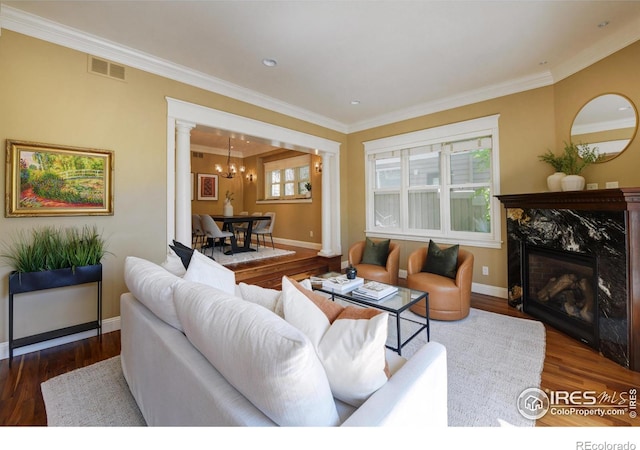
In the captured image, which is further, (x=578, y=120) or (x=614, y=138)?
(x=578, y=120)

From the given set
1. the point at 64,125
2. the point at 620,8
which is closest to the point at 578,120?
the point at 620,8

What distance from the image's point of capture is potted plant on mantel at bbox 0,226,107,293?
227 centimetres

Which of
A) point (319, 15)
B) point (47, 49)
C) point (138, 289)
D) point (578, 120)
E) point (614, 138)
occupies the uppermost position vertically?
point (319, 15)

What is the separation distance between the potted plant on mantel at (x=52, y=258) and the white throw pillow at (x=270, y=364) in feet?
7.22

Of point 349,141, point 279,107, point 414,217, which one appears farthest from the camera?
point 349,141

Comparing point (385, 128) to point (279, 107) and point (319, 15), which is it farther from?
point (319, 15)

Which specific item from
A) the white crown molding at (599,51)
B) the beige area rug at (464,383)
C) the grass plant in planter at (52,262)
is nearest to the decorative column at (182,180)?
the grass plant in planter at (52,262)

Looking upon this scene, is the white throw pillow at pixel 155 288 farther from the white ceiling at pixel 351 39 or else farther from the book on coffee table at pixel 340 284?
the white ceiling at pixel 351 39

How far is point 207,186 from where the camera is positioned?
25.0 feet

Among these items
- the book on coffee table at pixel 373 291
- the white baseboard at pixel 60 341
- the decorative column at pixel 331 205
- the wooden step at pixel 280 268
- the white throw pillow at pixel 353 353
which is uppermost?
the decorative column at pixel 331 205

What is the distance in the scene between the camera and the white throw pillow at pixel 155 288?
1.36 meters

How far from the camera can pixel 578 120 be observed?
10.1 ft

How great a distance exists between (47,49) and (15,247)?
5.88ft

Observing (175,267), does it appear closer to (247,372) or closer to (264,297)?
(264,297)
